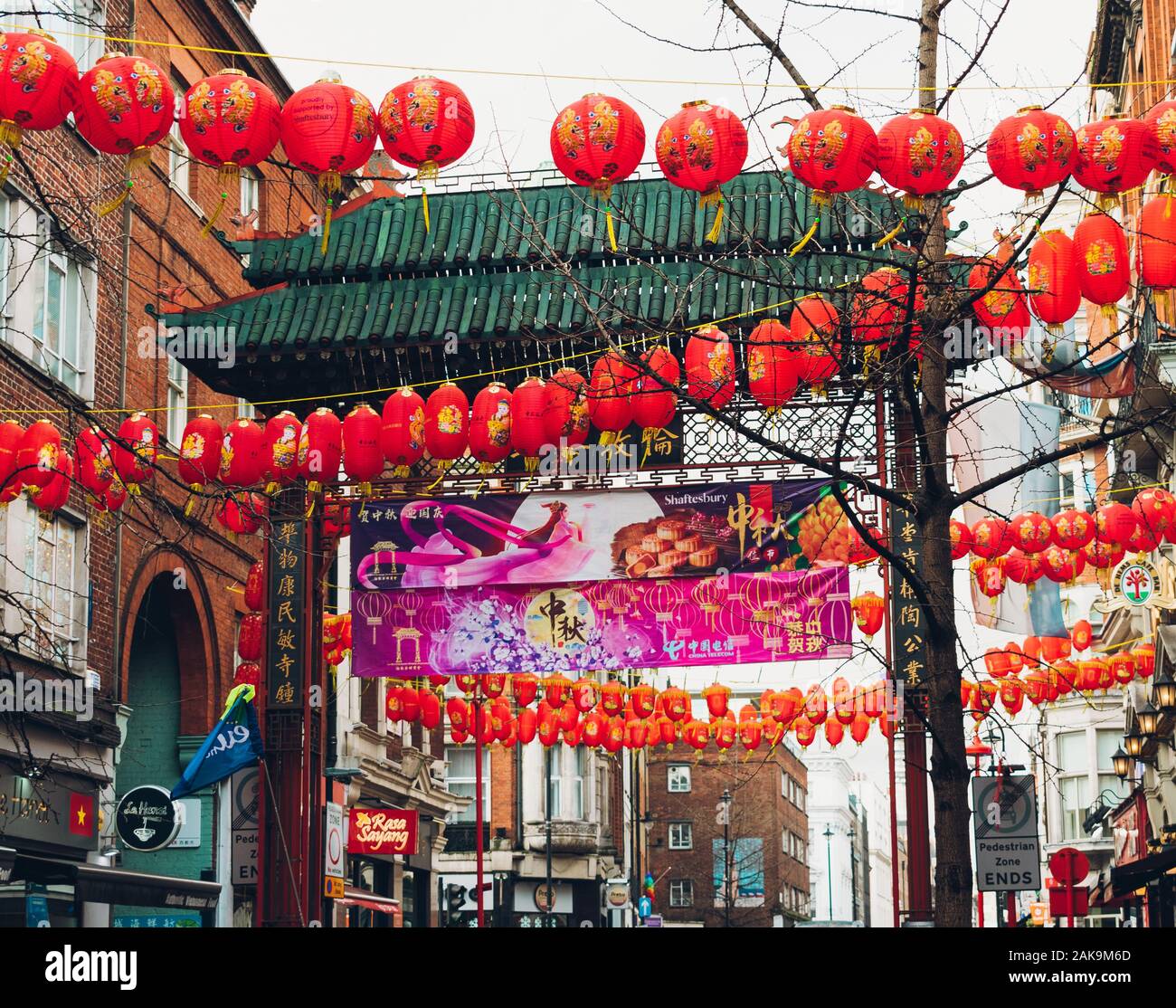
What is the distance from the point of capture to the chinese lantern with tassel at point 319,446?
17.0 metres

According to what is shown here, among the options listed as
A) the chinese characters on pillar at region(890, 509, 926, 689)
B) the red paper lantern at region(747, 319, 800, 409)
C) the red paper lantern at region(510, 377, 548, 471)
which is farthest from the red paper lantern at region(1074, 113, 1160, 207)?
the red paper lantern at region(510, 377, 548, 471)

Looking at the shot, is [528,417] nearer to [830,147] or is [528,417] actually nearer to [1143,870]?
[830,147]

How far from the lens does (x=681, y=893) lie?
7731cm

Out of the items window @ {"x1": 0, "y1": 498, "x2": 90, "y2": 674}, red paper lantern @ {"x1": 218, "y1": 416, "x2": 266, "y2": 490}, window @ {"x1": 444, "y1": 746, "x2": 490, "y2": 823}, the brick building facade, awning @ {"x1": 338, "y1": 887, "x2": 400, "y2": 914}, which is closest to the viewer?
red paper lantern @ {"x1": 218, "y1": 416, "x2": 266, "y2": 490}

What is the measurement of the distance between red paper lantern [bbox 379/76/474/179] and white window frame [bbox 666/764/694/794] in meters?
69.3

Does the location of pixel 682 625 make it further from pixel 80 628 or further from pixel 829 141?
pixel 80 628

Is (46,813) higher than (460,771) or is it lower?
lower

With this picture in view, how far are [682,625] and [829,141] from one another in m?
7.08

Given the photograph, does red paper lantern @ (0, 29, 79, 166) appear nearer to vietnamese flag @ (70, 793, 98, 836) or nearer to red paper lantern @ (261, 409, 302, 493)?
red paper lantern @ (261, 409, 302, 493)

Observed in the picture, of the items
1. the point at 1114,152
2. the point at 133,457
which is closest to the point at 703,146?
the point at 1114,152

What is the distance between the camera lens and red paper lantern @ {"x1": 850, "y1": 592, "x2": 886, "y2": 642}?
23344 mm

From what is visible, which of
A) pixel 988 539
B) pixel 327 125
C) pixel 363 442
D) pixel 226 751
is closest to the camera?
pixel 327 125

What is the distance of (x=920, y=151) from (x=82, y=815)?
14318mm

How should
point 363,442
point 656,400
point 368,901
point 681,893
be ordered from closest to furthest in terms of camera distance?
point 656,400 < point 363,442 < point 368,901 < point 681,893
